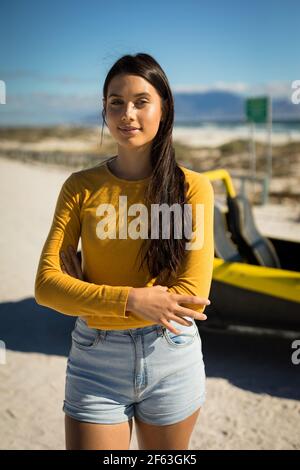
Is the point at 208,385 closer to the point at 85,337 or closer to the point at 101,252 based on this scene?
the point at 85,337

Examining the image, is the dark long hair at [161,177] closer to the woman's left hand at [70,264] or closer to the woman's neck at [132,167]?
the woman's neck at [132,167]

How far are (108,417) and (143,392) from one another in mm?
125

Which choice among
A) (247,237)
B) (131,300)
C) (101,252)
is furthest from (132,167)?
(247,237)

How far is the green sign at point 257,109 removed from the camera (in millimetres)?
11137

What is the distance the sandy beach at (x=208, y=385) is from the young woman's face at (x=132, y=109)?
2.11 meters

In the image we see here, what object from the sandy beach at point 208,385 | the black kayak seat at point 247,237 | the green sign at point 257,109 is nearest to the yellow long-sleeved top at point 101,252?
the sandy beach at point 208,385

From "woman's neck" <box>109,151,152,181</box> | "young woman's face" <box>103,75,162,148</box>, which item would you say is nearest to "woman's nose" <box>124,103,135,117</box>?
"young woman's face" <box>103,75,162,148</box>

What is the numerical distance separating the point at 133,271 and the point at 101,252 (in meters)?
0.11

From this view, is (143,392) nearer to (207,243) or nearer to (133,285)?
(133,285)

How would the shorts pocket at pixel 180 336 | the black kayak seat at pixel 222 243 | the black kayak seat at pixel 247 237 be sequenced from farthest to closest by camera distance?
the black kayak seat at pixel 247 237, the black kayak seat at pixel 222 243, the shorts pocket at pixel 180 336

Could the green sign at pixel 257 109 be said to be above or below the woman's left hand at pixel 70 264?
above

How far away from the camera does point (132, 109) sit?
153 cm

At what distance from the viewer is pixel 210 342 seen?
4.40 m

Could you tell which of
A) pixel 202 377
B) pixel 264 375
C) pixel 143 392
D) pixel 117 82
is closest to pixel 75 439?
pixel 143 392
